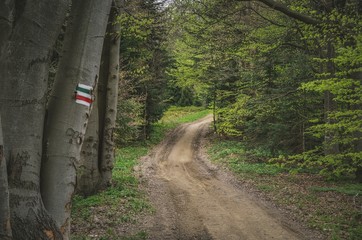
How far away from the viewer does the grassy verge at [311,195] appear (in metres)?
8.23

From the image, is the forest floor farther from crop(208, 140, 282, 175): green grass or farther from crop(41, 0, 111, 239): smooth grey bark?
crop(41, 0, 111, 239): smooth grey bark

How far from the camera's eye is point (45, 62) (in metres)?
3.03

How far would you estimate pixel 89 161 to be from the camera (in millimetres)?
9898

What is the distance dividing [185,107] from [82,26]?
150ft

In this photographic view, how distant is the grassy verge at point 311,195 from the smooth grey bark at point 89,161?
5816mm

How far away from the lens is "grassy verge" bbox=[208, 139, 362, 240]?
8.23 m

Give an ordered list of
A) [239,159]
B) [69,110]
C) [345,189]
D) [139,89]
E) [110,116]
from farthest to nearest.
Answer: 1. [139,89]
2. [239,159]
3. [345,189]
4. [110,116]
5. [69,110]

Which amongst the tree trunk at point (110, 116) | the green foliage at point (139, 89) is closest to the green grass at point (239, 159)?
the green foliage at point (139, 89)

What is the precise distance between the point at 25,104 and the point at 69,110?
0.44m

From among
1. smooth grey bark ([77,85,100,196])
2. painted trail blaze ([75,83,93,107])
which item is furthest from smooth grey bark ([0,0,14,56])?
smooth grey bark ([77,85,100,196])

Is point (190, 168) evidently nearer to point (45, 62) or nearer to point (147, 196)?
point (147, 196)

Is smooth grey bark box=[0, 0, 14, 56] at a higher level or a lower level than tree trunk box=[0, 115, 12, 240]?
higher

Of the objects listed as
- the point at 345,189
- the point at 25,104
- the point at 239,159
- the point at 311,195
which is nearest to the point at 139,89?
the point at 239,159

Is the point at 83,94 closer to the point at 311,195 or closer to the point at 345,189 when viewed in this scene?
the point at 311,195
